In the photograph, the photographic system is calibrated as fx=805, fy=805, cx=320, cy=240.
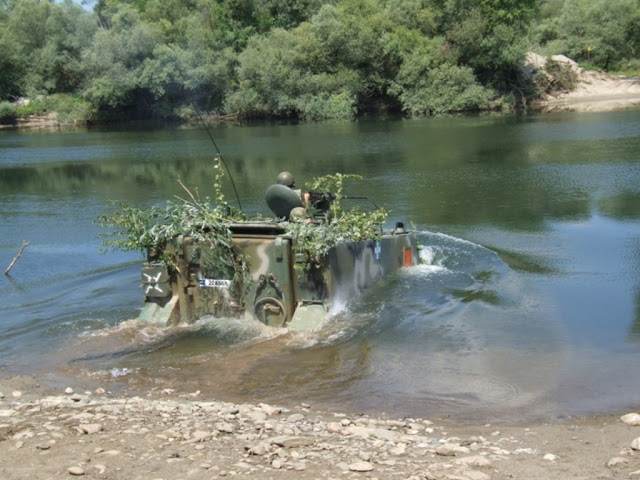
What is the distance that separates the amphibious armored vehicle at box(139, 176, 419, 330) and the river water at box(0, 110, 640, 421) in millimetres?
226

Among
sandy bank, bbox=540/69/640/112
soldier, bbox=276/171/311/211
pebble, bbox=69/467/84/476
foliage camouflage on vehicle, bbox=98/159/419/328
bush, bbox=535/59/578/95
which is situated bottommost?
pebble, bbox=69/467/84/476

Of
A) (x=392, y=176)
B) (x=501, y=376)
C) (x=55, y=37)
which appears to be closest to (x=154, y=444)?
(x=501, y=376)

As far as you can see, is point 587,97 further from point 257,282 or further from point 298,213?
point 257,282

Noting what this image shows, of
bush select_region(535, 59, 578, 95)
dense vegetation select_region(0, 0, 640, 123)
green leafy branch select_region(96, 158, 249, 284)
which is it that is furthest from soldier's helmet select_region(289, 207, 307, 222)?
bush select_region(535, 59, 578, 95)

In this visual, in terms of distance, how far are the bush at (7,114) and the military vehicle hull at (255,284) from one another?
54.2 meters

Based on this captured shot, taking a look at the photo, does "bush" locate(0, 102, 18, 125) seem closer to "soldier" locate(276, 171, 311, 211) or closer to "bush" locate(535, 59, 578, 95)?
"bush" locate(535, 59, 578, 95)

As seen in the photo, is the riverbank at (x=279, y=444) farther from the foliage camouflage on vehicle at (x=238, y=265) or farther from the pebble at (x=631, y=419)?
the foliage camouflage on vehicle at (x=238, y=265)

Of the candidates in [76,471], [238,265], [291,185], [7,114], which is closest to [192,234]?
[238,265]

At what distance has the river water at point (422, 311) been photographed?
332 inches

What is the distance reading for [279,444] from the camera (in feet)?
20.3

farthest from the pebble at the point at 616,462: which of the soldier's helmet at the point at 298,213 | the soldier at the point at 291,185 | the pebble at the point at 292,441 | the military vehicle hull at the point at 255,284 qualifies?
the soldier at the point at 291,185

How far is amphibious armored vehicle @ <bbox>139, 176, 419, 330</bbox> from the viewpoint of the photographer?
9945mm

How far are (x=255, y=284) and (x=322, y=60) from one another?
151ft

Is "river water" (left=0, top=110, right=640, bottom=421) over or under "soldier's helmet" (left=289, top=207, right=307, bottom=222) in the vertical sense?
under
